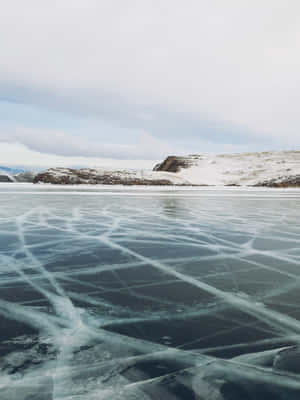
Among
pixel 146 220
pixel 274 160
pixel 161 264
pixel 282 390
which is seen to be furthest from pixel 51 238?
pixel 274 160

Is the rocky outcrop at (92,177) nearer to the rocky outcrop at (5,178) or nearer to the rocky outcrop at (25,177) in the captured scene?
the rocky outcrop at (25,177)

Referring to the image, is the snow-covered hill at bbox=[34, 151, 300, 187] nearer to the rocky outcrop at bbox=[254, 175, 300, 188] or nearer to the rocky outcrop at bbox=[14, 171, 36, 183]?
the rocky outcrop at bbox=[254, 175, 300, 188]

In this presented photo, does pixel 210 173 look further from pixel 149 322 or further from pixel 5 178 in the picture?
pixel 5 178

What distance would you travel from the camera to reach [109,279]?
2342 mm

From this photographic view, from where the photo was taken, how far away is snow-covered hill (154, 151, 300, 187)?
28.5 m

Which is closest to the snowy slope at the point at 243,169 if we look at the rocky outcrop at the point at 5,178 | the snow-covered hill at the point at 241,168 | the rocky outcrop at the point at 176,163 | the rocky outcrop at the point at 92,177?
the snow-covered hill at the point at 241,168

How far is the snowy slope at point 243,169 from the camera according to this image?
29.4 meters

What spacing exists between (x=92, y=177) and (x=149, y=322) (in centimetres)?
2404

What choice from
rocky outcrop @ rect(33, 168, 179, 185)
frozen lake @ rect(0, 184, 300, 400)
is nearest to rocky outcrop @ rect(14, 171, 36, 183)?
rocky outcrop @ rect(33, 168, 179, 185)

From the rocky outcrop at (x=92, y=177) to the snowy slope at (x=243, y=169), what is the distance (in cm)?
541

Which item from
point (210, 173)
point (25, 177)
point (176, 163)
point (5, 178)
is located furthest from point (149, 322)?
point (5, 178)

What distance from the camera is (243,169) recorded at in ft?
110

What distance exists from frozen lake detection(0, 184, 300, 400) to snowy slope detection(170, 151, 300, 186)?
2624 centimetres

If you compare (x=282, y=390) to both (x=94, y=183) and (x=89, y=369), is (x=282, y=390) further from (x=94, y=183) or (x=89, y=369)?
(x=94, y=183)
